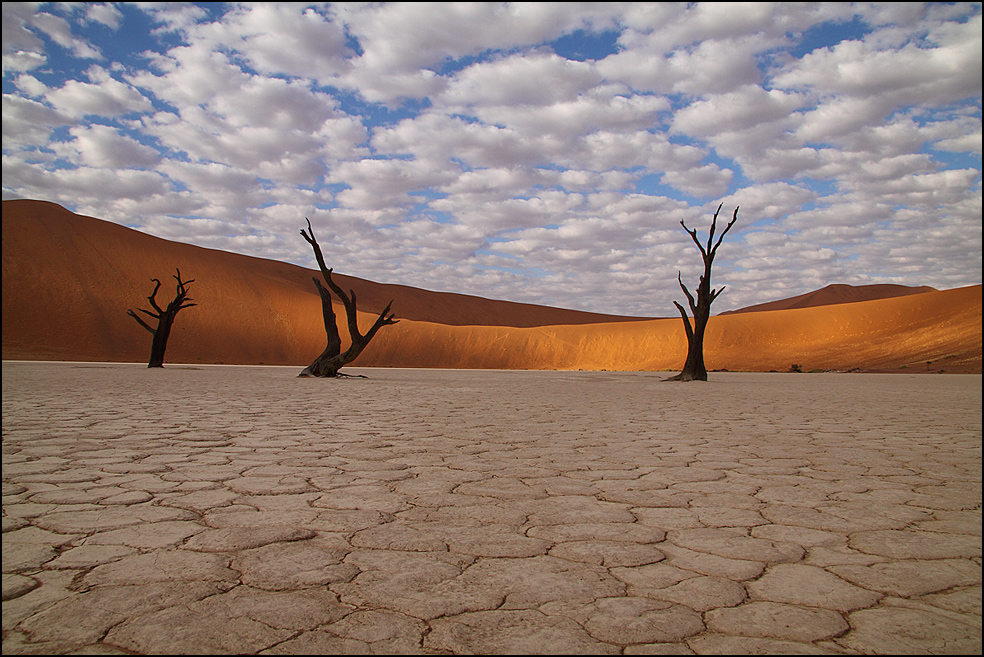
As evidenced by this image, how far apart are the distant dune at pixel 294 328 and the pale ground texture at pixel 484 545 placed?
26918 mm

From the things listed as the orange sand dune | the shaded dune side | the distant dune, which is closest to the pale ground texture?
the distant dune

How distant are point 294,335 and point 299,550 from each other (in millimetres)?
43002

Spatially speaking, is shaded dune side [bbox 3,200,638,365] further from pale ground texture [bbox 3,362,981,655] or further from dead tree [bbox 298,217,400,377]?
pale ground texture [bbox 3,362,981,655]

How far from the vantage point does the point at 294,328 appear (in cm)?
4384

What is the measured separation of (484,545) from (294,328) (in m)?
44.1

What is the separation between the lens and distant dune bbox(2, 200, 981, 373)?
102 feet

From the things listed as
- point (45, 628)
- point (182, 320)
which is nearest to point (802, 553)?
point (45, 628)

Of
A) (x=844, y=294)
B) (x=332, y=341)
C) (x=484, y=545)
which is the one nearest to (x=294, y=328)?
(x=332, y=341)

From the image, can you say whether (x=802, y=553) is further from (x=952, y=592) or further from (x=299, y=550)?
(x=299, y=550)

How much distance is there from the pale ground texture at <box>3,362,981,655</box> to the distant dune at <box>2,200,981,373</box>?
2692 centimetres

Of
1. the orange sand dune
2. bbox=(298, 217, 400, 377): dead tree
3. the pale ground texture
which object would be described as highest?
the orange sand dune

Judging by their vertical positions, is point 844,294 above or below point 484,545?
above

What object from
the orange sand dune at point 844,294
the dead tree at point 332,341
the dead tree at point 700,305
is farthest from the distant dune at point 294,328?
the orange sand dune at point 844,294

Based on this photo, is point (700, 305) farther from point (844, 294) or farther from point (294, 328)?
point (844, 294)
